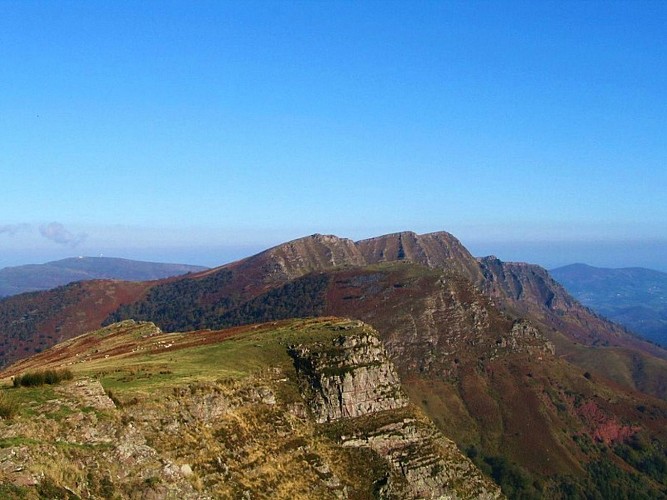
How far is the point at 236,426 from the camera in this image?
183 feet

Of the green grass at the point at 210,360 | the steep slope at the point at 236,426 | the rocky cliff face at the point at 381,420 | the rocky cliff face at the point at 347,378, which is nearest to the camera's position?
the steep slope at the point at 236,426

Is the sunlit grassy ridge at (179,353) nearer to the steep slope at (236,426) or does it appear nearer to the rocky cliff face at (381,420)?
the steep slope at (236,426)

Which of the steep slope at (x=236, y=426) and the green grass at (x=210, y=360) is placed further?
the green grass at (x=210, y=360)

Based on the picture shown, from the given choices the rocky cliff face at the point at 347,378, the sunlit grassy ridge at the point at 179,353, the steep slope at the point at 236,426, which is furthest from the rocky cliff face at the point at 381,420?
the sunlit grassy ridge at the point at 179,353

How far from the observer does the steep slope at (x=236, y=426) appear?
36.3m

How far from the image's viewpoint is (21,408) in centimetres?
3838

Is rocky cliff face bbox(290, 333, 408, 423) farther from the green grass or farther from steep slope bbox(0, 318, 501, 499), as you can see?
the green grass

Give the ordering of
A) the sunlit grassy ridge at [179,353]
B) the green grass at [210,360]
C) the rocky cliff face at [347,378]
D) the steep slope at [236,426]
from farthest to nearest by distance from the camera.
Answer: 1. the rocky cliff face at [347,378]
2. the sunlit grassy ridge at [179,353]
3. the green grass at [210,360]
4. the steep slope at [236,426]

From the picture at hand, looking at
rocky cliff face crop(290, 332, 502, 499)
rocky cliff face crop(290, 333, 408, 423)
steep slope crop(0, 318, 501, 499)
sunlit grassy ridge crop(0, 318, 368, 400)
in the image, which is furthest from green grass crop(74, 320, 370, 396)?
rocky cliff face crop(290, 332, 502, 499)

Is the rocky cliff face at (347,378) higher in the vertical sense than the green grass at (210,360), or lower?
lower

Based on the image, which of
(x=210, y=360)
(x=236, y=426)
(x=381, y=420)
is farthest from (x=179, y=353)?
(x=381, y=420)

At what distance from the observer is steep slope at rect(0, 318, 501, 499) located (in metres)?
36.3

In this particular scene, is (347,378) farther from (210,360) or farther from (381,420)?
(210,360)

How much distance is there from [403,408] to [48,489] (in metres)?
57.3
